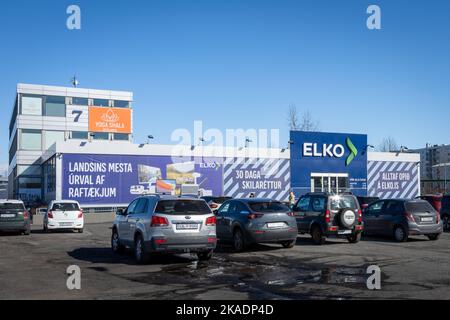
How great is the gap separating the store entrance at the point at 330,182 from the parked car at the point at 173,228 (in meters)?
31.4

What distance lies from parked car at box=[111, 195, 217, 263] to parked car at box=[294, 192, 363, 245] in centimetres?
491

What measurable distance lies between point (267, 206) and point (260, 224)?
719mm

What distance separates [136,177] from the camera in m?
37.5

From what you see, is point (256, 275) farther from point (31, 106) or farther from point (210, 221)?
point (31, 106)

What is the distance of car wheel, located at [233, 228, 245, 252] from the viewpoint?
14466 millimetres

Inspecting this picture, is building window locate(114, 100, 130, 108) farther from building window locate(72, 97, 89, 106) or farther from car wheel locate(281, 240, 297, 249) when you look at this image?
car wheel locate(281, 240, 297, 249)

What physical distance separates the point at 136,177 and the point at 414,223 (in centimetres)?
2463

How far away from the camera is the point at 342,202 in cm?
1620

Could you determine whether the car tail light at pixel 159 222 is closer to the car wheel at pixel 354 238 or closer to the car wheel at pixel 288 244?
the car wheel at pixel 288 244

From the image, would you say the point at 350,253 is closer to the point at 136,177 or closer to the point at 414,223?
the point at 414,223

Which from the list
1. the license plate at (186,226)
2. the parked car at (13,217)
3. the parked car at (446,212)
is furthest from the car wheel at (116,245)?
the parked car at (446,212)

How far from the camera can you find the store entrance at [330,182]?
43.0 metres

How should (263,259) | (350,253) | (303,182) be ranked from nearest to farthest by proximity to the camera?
(263,259), (350,253), (303,182)
